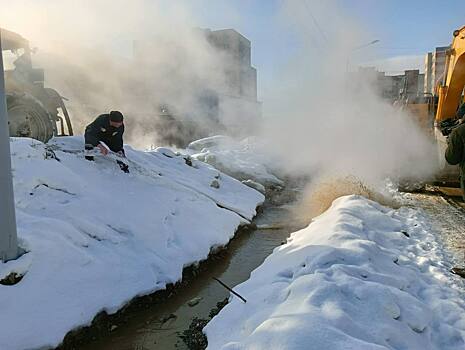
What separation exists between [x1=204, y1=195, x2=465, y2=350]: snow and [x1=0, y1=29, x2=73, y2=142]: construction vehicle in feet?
20.3

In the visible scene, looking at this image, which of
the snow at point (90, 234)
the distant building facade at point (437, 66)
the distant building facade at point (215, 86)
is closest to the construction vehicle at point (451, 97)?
the distant building facade at point (437, 66)

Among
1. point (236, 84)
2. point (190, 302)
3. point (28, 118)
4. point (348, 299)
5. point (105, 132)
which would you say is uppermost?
point (236, 84)

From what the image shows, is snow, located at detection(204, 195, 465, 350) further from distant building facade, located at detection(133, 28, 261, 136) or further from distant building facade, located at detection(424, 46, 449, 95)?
distant building facade, located at detection(133, 28, 261, 136)

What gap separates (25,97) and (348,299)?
773cm

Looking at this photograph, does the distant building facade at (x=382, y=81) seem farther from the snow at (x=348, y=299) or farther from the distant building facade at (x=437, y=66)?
the snow at (x=348, y=299)

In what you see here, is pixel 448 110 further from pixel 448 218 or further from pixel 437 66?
pixel 437 66

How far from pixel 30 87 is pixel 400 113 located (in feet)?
32.4

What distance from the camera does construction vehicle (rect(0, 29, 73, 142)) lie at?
27.6 ft

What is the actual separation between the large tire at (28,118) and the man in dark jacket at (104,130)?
2011mm

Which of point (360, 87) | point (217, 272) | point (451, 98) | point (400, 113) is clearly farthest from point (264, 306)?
point (360, 87)

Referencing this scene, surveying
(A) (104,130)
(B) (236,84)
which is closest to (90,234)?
(A) (104,130)

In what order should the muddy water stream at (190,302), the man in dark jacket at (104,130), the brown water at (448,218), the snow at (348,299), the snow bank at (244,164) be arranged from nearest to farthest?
the snow at (348,299) → the muddy water stream at (190,302) → the brown water at (448,218) → the man in dark jacket at (104,130) → the snow bank at (244,164)

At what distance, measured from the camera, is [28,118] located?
8.57 m

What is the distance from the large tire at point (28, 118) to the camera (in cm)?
835
